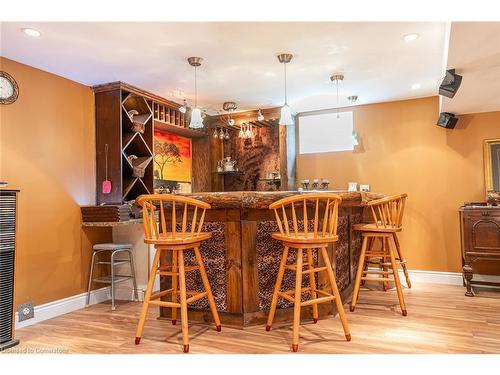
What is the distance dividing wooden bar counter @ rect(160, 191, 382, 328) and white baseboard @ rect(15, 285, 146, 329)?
1299 mm

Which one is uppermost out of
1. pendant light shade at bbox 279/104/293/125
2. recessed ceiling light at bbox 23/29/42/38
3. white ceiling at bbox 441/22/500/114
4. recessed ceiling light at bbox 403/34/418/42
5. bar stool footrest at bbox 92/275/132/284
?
recessed ceiling light at bbox 23/29/42/38

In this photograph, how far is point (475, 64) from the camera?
284 centimetres

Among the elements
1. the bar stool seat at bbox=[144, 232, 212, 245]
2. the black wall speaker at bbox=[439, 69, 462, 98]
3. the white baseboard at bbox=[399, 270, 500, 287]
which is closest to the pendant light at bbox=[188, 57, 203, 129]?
the bar stool seat at bbox=[144, 232, 212, 245]

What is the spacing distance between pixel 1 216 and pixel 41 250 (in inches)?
31.5

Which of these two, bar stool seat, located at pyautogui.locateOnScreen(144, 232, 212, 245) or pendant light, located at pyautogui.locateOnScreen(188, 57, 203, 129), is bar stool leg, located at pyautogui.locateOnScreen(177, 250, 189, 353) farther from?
pendant light, located at pyautogui.locateOnScreen(188, 57, 203, 129)

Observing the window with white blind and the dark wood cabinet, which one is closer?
the dark wood cabinet

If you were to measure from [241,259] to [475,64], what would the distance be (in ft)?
7.73

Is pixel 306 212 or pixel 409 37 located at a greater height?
pixel 409 37

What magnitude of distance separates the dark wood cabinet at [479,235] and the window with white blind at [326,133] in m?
1.70

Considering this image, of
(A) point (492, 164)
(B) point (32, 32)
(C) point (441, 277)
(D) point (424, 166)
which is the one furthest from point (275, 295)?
(A) point (492, 164)

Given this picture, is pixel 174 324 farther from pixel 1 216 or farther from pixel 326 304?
pixel 1 216

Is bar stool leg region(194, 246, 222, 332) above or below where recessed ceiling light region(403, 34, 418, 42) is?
below

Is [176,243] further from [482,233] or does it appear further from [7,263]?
[482,233]

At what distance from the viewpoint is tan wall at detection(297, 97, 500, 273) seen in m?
4.32
